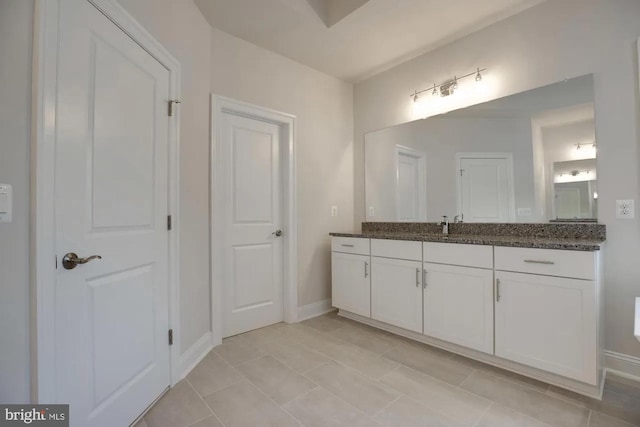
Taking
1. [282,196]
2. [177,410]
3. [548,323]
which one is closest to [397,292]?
[548,323]

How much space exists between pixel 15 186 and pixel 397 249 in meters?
2.27

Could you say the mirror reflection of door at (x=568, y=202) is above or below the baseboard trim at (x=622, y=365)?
above

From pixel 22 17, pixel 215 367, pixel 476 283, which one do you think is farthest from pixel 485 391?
pixel 22 17

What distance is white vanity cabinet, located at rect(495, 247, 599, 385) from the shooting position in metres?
1.60

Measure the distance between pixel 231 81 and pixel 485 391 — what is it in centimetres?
290

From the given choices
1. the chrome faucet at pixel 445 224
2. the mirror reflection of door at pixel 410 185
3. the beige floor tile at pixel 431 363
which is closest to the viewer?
the beige floor tile at pixel 431 363

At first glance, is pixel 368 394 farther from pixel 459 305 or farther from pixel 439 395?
pixel 459 305

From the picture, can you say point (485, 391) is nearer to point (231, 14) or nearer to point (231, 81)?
point (231, 81)

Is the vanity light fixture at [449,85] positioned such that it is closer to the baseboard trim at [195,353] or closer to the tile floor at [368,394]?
the tile floor at [368,394]

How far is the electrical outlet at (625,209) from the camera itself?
182cm

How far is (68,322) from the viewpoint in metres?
1.15

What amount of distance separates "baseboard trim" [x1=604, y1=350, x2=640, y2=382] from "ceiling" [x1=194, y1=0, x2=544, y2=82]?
2470 mm

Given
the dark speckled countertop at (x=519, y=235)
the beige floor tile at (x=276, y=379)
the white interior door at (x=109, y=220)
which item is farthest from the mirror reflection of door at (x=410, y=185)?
the white interior door at (x=109, y=220)

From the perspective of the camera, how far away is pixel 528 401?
163 cm
